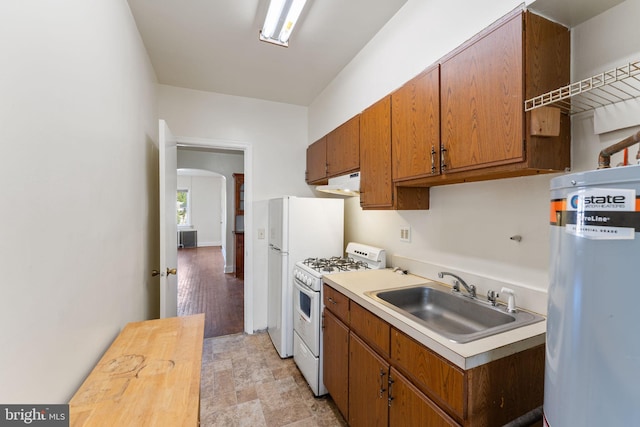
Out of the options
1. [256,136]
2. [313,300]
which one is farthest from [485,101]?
[256,136]

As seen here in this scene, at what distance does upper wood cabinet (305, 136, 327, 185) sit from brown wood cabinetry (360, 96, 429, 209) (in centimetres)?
74

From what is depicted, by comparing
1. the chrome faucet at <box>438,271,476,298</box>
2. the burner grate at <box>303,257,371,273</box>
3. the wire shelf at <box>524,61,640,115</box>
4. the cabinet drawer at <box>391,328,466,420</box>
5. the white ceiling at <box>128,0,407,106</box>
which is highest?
the white ceiling at <box>128,0,407,106</box>

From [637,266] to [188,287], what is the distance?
216 inches

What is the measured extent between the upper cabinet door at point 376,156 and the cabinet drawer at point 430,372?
2.88ft

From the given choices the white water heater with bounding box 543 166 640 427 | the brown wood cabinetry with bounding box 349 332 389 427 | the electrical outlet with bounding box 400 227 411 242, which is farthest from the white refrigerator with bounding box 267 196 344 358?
the white water heater with bounding box 543 166 640 427

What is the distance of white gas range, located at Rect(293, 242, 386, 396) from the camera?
6.82 ft

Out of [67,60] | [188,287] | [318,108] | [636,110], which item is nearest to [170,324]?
[67,60]

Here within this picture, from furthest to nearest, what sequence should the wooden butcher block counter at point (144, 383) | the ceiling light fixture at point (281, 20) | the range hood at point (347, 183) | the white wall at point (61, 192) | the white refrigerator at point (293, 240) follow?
1. the white refrigerator at point (293, 240)
2. the range hood at point (347, 183)
3. the ceiling light fixture at point (281, 20)
4. the wooden butcher block counter at point (144, 383)
5. the white wall at point (61, 192)

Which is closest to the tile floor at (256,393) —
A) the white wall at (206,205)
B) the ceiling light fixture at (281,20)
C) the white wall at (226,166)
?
the ceiling light fixture at (281,20)

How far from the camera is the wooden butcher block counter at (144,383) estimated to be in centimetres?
82

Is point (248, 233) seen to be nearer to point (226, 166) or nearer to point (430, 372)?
point (430, 372)

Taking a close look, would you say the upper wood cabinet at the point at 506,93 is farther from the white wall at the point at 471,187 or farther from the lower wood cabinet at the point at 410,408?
the lower wood cabinet at the point at 410,408

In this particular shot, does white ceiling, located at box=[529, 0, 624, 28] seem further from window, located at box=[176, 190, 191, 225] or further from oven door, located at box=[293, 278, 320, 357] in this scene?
window, located at box=[176, 190, 191, 225]

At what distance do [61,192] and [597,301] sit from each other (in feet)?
4.87
